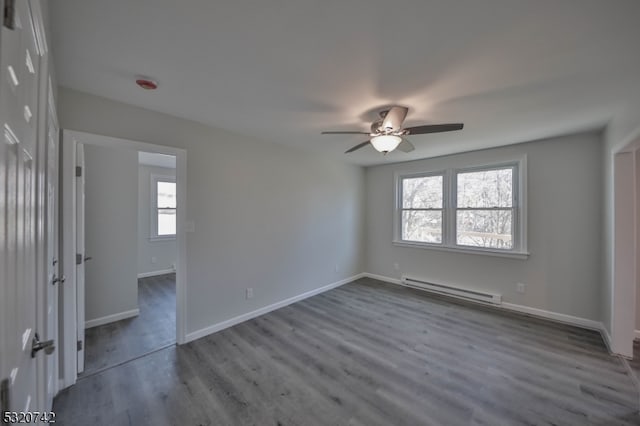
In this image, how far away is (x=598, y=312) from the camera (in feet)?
10.2

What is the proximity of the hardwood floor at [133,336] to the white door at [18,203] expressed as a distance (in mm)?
1854

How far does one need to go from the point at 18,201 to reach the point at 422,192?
15.9ft

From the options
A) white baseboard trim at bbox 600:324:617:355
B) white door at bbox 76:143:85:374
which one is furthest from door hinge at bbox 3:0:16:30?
white baseboard trim at bbox 600:324:617:355

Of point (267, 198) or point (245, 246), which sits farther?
point (267, 198)

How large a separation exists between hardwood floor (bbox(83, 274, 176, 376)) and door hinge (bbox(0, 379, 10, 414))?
2298 millimetres

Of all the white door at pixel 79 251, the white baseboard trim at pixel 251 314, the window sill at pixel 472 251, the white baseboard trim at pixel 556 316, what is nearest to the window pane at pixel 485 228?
the window sill at pixel 472 251

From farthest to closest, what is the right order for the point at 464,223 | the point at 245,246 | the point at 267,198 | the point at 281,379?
the point at 464,223 → the point at 267,198 → the point at 245,246 → the point at 281,379

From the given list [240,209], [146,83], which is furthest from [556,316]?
[146,83]

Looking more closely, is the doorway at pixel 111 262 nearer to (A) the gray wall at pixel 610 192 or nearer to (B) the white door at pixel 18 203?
(B) the white door at pixel 18 203

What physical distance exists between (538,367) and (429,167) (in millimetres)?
3082

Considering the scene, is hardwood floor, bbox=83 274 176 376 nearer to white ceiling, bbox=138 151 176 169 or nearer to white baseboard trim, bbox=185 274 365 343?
white baseboard trim, bbox=185 274 365 343

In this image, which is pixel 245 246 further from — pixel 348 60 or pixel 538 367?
pixel 538 367

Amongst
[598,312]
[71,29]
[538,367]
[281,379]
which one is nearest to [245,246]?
[281,379]

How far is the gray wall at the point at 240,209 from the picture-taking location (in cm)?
248
